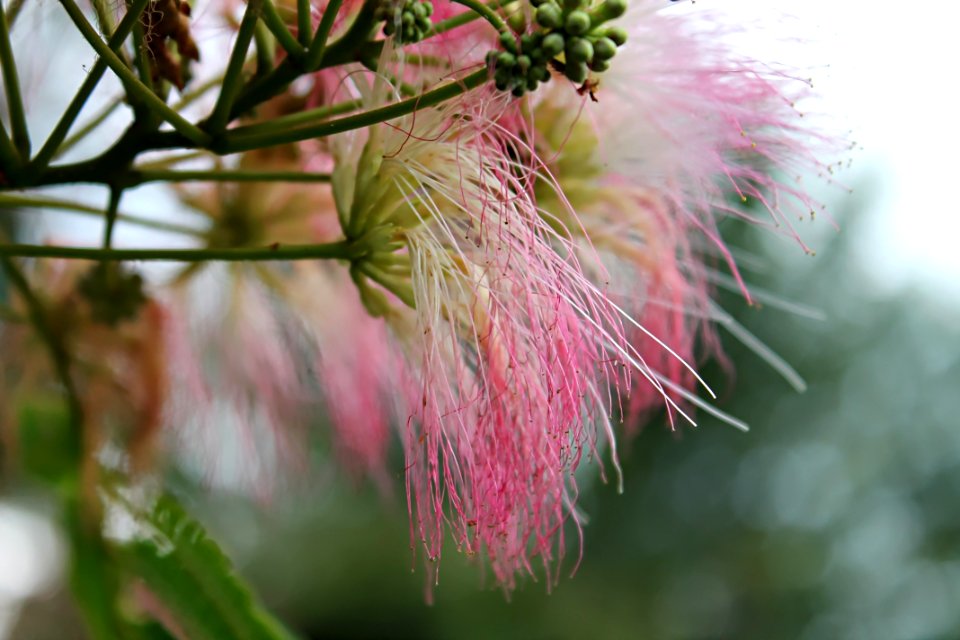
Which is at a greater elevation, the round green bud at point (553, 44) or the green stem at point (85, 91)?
the green stem at point (85, 91)

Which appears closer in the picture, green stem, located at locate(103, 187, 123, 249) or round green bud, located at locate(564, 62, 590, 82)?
round green bud, located at locate(564, 62, 590, 82)

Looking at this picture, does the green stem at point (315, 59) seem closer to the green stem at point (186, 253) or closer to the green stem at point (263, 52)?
the green stem at point (263, 52)

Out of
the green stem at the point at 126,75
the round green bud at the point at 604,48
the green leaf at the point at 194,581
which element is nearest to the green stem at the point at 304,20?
the green stem at the point at 126,75

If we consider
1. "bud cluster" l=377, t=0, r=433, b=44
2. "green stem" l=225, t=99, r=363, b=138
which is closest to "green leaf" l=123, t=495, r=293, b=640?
"green stem" l=225, t=99, r=363, b=138

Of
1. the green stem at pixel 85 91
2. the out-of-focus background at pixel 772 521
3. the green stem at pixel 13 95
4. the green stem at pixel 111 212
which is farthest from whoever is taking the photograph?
the out-of-focus background at pixel 772 521

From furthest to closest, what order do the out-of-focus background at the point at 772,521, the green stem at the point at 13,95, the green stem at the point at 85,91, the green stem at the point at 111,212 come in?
the out-of-focus background at the point at 772,521, the green stem at the point at 111,212, the green stem at the point at 13,95, the green stem at the point at 85,91

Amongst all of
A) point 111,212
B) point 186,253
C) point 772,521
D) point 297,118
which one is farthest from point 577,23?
point 772,521

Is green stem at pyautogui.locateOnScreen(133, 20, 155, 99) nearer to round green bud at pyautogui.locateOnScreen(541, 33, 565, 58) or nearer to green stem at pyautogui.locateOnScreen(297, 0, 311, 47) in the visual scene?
green stem at pyautogui.locateOnScreen(297, 0, 311, 47)

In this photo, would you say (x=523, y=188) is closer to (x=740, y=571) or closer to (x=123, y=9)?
(x=123, y=9)
